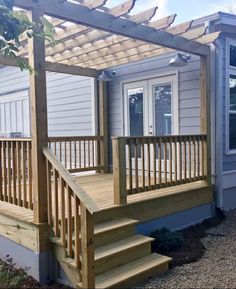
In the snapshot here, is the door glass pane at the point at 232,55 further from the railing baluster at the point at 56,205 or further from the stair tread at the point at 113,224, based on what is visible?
the railing baluster at the point at 56,205

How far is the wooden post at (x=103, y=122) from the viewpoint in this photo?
757 cm

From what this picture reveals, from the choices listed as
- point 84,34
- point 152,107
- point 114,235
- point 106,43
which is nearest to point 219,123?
point 152,107

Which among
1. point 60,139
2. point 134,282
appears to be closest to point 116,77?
point 60,139

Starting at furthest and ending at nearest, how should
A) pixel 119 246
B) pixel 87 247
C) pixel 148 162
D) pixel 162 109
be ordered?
pixel 162 109 → pixel 148 162 → pixel 119 246 → pixel 87 247

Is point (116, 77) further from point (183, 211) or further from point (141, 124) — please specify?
point (183, 211)

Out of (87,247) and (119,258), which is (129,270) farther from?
(87,247)

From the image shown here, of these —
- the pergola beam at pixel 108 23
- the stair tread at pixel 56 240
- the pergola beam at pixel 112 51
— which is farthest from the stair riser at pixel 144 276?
the pergola beam at pixel 112 51

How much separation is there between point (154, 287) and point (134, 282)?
20cm

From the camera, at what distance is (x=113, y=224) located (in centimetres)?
398

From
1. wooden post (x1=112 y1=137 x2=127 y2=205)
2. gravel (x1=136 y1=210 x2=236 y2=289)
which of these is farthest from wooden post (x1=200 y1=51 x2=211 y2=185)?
wooden post (x1=112 y1=137 x2=127 y2=205)

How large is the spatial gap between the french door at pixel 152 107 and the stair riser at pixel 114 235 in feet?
8.86

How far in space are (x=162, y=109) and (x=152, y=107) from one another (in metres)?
0.22

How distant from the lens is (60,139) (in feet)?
22.1

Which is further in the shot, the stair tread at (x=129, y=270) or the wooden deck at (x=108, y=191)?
the wooden deck at (x=108, y=191)
